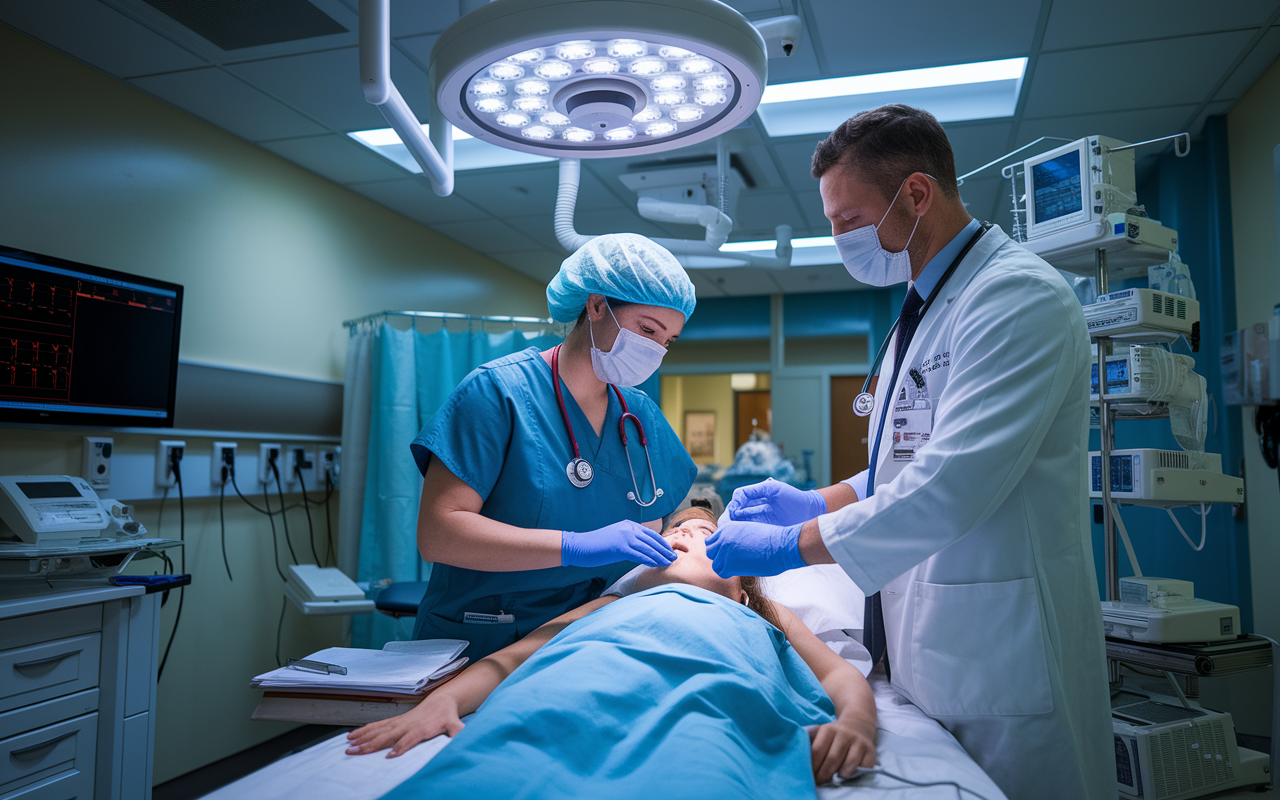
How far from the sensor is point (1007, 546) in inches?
42.6

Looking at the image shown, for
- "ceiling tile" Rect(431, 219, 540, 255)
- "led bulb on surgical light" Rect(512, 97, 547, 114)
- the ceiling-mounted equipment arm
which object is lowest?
"led bulb on surgical light" Rect(512, 97, 547, 114)

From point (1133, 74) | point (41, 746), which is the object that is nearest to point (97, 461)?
point (41, 746)

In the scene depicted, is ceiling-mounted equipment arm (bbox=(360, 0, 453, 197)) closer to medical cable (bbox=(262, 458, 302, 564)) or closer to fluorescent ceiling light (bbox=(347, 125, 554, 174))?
fluorescent ceiling light (bbox=(347, 125, 554, 174))

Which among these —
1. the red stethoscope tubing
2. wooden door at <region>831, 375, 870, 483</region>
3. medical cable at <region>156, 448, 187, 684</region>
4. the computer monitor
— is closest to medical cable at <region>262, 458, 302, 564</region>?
medical cable at <region>156, 448, 187, 684</region>

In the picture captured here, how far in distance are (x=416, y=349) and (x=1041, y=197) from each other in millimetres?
2556

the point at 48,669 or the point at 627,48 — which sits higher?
the point at 627,48

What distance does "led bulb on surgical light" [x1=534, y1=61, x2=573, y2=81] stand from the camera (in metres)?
1.01

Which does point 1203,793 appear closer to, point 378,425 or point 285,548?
point 378,425

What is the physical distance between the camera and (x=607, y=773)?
839 mm

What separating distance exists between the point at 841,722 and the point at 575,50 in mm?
1032

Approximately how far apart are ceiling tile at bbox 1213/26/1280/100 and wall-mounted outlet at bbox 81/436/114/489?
3.98 meters

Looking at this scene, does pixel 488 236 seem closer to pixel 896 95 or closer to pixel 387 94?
pixel 896 95

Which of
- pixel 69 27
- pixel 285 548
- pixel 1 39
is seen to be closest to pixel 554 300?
pixel 69 27

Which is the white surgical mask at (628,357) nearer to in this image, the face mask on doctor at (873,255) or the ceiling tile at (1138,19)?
the face mask on doctor at (873,255)
